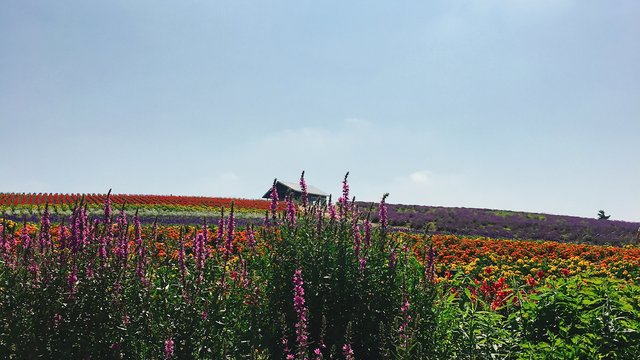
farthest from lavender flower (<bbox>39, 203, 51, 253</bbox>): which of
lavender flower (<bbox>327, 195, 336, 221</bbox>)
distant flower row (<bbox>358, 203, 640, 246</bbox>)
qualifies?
distant flower row (<bbox>358, 203, 640, 246</bbox>)

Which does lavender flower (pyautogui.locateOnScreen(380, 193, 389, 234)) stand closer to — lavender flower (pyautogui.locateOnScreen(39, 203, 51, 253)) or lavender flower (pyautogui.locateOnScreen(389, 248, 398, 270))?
lavender flower (pyautogui.locateOnScreen(389, 248, 398, 270))

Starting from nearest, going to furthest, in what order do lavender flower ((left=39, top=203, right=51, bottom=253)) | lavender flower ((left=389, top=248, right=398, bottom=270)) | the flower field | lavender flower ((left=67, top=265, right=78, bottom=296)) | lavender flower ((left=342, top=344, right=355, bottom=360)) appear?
lavender flower ((left=342, top=344, right=355, bottom=360)) → the flower field → lavender flower ((left=67, top=265, right=78, bottom=296)) → lavender flower ((left=389, top=248, right=398, bottom=270)) → lavender flower ((left=39, top=203, right=51, bottom=253))

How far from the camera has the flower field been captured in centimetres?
432

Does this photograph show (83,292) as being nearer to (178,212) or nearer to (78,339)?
(78,339)

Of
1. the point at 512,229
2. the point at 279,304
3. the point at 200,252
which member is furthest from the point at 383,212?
the point at 512,229

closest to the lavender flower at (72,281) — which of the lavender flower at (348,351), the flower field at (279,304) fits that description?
the flower field at (279,304)

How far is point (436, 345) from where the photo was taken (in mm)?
4871

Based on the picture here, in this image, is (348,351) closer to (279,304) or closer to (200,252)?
(279,304)

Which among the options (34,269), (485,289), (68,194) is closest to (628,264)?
(485,289)

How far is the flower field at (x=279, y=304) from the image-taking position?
4.32 metres

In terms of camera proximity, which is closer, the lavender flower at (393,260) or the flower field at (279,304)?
the flower field at (279,304)

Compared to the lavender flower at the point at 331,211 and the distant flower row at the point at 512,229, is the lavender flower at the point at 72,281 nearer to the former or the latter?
the lavender flower at the point at 331,211

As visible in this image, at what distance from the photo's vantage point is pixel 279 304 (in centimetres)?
562

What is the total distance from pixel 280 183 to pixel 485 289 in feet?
96.2
